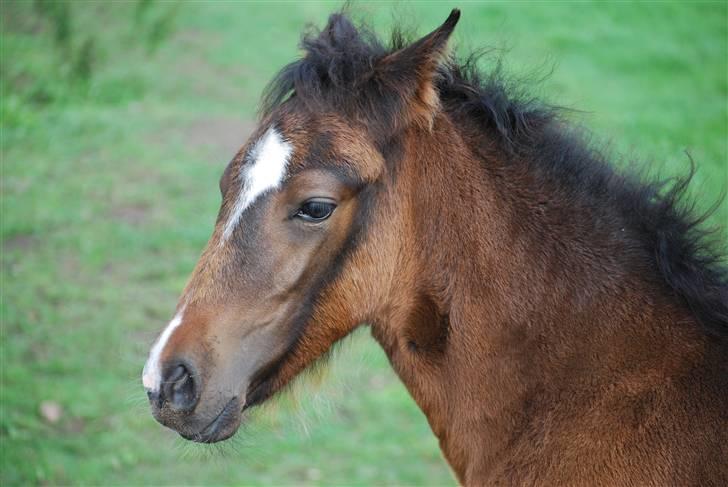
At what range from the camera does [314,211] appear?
296 centimetres

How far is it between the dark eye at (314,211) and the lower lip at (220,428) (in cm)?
68

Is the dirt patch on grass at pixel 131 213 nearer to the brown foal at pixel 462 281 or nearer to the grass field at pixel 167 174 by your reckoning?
the grass field at pixel 167 174

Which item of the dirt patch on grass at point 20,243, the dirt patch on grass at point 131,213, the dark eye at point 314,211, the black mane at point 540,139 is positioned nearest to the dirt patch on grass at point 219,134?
the dirt patch on grass at point 131,213

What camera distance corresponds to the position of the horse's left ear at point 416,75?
3.06 meters

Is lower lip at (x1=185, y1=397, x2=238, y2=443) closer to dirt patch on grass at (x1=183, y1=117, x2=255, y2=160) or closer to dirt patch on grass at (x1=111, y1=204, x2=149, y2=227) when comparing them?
dirt patch on grass at (x1=111, y1=204, x2=149, y2=227)

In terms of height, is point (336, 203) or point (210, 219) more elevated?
point (336, 203)

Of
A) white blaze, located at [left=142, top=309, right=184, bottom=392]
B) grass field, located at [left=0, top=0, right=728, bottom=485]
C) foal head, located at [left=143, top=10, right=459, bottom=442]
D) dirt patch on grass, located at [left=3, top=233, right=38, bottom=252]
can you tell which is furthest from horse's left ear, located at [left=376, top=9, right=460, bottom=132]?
dirt patch on grass, located at [left=3, top=233, right=38, bottom=252]

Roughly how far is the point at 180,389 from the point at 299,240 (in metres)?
0.65

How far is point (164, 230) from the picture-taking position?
327 inches

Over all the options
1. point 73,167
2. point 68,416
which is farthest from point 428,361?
point 73,167

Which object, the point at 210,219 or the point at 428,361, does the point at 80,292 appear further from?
the point at 428,361

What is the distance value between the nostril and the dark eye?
2.14 feet

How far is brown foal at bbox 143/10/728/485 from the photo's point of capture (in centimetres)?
293

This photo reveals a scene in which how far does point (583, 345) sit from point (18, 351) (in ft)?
15.4
